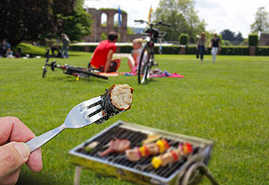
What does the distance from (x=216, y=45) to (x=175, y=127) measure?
17100mm

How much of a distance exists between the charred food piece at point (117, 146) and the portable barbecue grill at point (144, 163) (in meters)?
0.01

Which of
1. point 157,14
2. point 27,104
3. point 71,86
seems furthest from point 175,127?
point 157,14

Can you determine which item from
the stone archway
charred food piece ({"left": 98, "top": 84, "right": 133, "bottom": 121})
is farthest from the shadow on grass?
the stone archway

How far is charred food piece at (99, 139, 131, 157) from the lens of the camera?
122 centimetres

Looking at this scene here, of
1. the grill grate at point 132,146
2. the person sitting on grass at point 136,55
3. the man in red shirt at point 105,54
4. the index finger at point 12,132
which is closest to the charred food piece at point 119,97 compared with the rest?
the grill grate at point 132,146

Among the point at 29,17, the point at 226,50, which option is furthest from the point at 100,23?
the point at 29,17

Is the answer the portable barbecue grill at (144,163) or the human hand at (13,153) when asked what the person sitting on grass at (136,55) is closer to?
the human hand at (13,153)

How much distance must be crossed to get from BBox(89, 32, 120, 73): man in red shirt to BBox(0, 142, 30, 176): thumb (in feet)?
29.4

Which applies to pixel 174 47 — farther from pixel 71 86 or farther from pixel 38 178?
pixel 38 178

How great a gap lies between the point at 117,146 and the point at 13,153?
48 cm

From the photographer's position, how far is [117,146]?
123 cm

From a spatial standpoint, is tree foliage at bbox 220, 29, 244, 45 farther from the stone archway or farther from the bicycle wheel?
the bicycle wheel

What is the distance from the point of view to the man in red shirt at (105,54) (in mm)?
10328

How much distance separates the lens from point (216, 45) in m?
20.3
